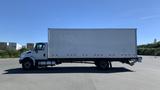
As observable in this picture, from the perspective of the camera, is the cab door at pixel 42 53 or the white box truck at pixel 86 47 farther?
the cab door at pixel 42 53

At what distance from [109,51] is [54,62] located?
193 inches

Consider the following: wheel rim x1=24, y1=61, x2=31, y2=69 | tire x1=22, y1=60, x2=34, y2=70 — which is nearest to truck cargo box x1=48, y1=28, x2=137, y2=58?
tire x1=22, y1=60, x2=34, y2=70

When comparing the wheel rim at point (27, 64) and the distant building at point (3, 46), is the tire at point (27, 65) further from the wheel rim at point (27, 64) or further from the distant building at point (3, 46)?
the distant building at point (3, 46)

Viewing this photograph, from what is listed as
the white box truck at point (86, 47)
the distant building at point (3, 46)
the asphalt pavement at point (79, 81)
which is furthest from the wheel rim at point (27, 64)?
the distant building at point (3, 46)

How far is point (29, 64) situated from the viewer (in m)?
24.8

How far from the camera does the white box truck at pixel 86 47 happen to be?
2472cm

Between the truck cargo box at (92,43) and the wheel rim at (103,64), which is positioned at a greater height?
the truck cargo box at (92,43)

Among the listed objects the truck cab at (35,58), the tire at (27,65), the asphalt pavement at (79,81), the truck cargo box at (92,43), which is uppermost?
the truck cargo box at (92,43)

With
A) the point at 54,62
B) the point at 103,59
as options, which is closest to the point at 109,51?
the point at 103,59

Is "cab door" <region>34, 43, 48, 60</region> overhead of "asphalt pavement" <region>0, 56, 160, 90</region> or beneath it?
overhead

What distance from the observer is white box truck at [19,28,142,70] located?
2472cm

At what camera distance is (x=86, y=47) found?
24.8 meters

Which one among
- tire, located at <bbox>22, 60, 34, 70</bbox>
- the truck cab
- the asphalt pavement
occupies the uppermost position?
the truck cab

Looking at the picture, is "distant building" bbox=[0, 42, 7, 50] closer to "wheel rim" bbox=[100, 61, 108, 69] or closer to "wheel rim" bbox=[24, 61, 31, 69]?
"wheel rim" bbox=[24, 61, 31, 69]
